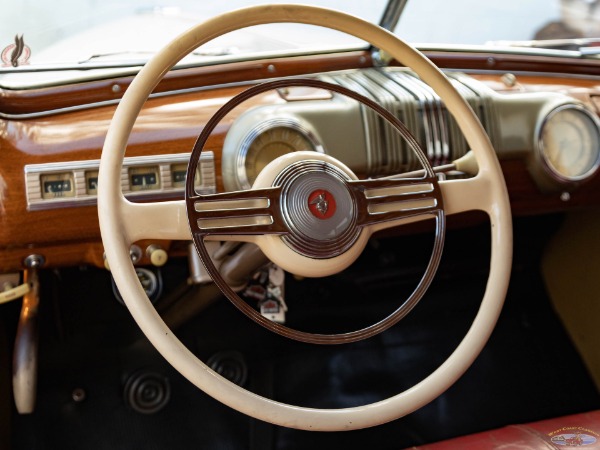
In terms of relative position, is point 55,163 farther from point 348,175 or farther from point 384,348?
point 384,348

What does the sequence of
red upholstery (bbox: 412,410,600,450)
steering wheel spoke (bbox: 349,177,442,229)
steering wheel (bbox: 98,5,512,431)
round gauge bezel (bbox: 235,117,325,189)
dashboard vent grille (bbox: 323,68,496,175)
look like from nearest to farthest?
1. steering wheel (bbox: 98,5,512,431)
2. steering wheel spoke (bbox: 349,177,442,229)
3. red upholstery (bbox: 412,410,600,450)
4. round gauge bezel (bbox: 235,117,325,189)
5. dashboard vent grille (bbox: 323,68,496,175)

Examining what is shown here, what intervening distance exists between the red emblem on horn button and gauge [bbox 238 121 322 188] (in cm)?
26

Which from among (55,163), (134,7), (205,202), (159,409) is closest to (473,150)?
(205,202)

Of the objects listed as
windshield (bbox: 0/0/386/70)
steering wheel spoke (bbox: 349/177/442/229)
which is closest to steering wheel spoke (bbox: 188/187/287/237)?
steering wheel spoke (bbox: 349/177/442/229)

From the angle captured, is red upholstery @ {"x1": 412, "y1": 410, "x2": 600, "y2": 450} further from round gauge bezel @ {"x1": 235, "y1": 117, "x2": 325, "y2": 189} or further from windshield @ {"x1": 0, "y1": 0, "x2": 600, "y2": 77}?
windshield @ {"x1": 0, "y1": 0, "x2": 600, "y2": 77}

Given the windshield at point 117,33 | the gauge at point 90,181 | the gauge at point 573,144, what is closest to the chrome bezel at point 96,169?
the gauge at point 90,181

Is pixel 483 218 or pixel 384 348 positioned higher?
pixel 483 218

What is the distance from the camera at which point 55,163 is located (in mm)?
1350

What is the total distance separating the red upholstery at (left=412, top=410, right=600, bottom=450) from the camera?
49.8 inches

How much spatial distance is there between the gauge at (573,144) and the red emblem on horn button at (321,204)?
2.29 feet

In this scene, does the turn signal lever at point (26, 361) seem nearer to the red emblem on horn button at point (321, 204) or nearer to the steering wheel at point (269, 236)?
the steering wheel at point (269, 236)

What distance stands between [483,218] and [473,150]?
1.90 feet

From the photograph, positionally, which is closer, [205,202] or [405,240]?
[205,202]

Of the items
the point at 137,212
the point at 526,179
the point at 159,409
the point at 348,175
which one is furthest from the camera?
the point at 159,409
